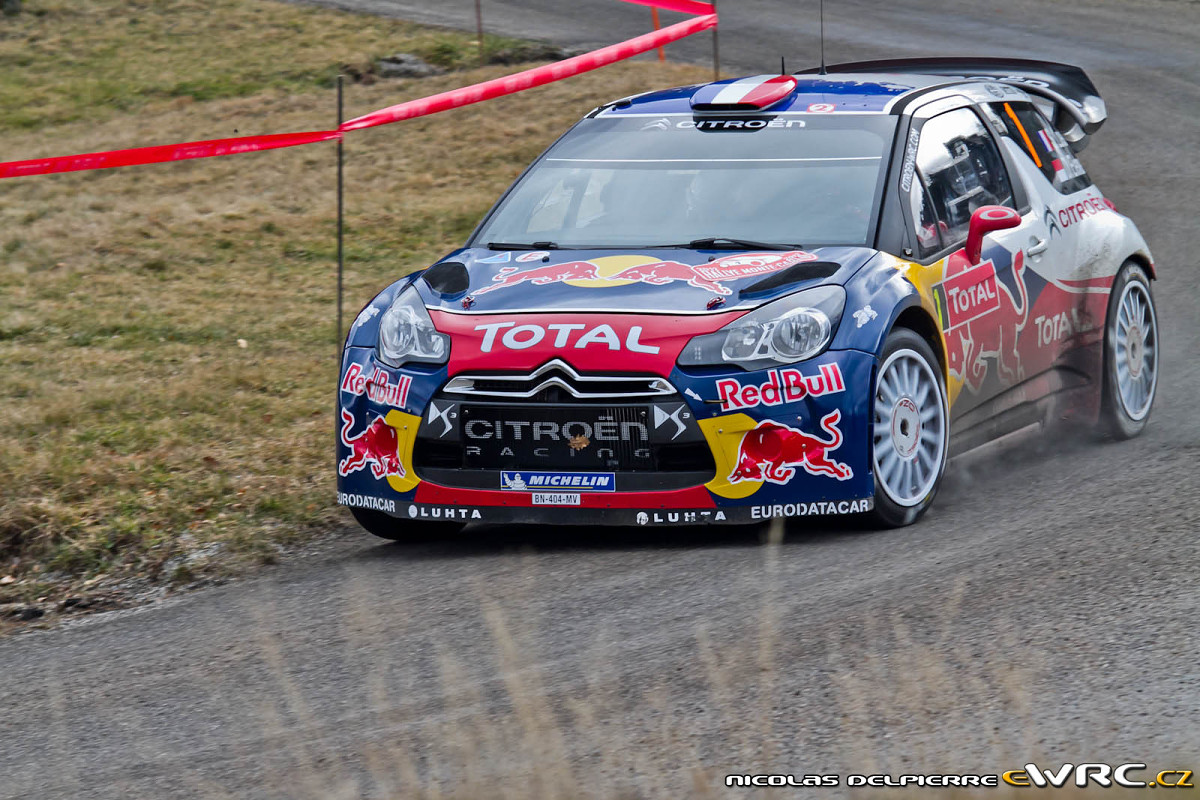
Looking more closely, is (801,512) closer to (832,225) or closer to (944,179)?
(832,225)

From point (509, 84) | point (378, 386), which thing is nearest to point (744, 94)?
point (378, 386)

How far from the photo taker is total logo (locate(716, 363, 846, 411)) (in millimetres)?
5492

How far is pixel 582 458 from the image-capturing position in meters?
5.62

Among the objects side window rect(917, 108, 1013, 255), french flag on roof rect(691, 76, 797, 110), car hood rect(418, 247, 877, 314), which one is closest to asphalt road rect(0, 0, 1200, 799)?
car hood rect(418, 247, 877, 314)

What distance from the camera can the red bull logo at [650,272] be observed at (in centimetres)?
585

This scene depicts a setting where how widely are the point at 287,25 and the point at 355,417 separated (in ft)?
58.8

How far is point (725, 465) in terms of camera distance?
555 centimetres

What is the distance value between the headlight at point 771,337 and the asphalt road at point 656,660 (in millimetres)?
663

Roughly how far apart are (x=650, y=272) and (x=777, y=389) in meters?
0.73

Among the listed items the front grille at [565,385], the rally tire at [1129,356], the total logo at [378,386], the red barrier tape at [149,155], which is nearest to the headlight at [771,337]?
the front grille at [565,385]

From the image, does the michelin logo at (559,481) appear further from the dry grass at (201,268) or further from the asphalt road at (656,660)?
the dry grass at (201,268)

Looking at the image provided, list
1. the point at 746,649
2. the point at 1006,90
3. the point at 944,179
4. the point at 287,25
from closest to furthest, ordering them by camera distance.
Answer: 1. the point at 746,649
2. the point at 944,179
3. the point at 1006,90
4. the point at 287,25

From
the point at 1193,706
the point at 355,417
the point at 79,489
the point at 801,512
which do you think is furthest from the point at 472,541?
the point at 1193,706

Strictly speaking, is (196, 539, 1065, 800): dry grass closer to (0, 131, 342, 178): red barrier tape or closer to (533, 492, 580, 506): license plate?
(533, 492, 580, 506): license plate
